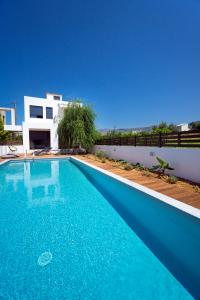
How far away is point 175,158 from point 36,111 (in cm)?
1847

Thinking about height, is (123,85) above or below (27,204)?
above

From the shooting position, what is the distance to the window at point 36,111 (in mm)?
20844

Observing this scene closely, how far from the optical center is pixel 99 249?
324cm

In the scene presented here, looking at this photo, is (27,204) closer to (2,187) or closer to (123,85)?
(2,187)

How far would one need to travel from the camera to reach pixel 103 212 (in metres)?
4.98

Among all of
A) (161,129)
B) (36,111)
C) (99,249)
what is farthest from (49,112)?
(99,249)

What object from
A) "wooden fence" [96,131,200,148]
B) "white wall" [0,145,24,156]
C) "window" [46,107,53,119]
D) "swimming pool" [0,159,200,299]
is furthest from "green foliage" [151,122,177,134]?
"swimming pool" [0,159,200,299]

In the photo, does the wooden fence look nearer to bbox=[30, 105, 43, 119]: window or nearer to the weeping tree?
the weeping tree

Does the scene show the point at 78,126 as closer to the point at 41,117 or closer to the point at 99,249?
the point at 41,117

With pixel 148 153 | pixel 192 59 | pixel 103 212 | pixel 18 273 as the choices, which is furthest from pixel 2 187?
pixel 192 59

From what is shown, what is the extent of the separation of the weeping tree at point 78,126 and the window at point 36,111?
446 centimetres

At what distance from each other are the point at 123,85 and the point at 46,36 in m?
11.8

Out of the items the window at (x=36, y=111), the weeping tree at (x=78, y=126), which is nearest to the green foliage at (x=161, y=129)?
the weeping tree at (x=78, y=126)

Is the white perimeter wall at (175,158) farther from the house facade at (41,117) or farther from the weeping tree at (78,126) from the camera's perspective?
the house facade at (41,117)
